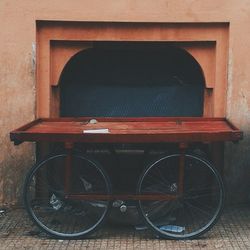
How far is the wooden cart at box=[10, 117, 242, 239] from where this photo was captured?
20.0 ft

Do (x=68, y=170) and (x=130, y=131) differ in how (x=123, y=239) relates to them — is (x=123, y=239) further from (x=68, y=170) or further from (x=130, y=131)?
(x=130, y=131)

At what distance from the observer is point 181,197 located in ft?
20.6

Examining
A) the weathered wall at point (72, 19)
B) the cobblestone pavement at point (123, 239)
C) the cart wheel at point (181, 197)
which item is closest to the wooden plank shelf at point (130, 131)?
the cart wheel at point (181, 197)

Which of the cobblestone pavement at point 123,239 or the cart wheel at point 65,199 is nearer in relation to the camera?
the cobblestone pavement at point 123,239

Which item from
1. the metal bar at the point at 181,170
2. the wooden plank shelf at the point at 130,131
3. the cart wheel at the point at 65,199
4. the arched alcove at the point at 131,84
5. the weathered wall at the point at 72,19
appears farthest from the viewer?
the arched alcove at the point at 131,84

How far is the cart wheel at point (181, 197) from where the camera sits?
6.29 m

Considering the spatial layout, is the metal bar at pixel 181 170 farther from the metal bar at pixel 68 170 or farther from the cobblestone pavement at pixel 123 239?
the metal bar at pixel 68 170

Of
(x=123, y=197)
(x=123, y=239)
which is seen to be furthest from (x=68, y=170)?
(x=123, y=239)

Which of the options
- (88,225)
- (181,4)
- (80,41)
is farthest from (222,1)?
(88,225)

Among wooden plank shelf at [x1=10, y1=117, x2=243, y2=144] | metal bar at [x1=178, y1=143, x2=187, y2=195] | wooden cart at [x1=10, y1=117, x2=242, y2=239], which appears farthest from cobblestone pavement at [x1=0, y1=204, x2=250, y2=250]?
wooden plank shelf at [x1=10, y1=117, x2=243, y2=144]

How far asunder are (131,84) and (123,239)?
2.19 meters

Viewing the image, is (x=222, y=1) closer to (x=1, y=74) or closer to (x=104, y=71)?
(x=104, y=71)

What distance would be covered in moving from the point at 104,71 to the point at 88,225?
81.1 inches

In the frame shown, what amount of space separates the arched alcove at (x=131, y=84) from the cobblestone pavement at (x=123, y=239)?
1.62 metres
